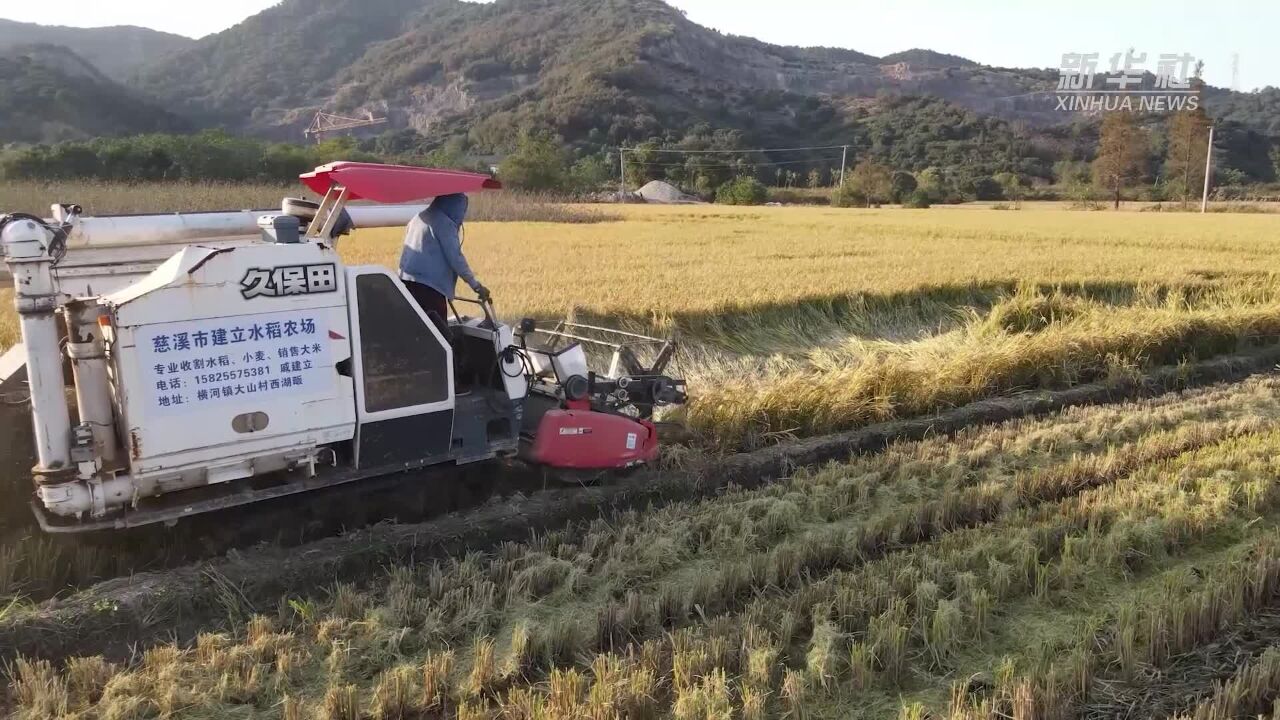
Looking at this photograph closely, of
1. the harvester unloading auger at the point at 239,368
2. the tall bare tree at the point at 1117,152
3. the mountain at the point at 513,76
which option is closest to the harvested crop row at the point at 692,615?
the harvester unloading auger at the point at 239,368

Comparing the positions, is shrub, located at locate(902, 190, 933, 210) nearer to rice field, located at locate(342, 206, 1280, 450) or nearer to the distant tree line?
the distant tree line

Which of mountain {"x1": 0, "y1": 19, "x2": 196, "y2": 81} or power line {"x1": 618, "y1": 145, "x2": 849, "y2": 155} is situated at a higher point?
mountain {"x1": 0, "y1": 19, "x2": 196, "y2": 81}

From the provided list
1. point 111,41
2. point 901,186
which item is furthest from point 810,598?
point 111,41

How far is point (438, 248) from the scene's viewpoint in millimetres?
5812

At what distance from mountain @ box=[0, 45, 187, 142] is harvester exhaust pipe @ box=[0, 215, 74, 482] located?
66.7 meters

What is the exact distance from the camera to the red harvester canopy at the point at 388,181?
16.5 ft

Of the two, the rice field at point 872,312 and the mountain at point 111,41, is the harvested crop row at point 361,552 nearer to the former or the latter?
the rice field at point 872,312

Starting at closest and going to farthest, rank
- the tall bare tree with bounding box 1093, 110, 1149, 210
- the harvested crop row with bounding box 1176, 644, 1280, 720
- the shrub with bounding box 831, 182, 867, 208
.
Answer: the harvested crop row with bounding box 1176, 644, 1280, 720, the shrub with bounding box 831, 182, 867, 208, the tall bare tree with bounding box 1093, 110, 1149, 210

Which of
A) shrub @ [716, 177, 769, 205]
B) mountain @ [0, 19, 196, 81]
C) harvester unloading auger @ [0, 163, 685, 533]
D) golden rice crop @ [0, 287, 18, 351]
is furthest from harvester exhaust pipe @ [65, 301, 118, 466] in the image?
mountain @ [0, 19, 196, 81]

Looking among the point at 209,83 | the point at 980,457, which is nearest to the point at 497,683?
the point at 980,457

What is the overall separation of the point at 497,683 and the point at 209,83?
126 meters

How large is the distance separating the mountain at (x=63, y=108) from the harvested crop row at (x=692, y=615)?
6774 cm

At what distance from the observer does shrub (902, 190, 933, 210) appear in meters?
52.8

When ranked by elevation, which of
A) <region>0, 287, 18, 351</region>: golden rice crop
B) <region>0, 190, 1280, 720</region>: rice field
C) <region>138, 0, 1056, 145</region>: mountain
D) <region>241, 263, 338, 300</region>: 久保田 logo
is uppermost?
<region>138, 0, 1056, 145</region>: mountain
